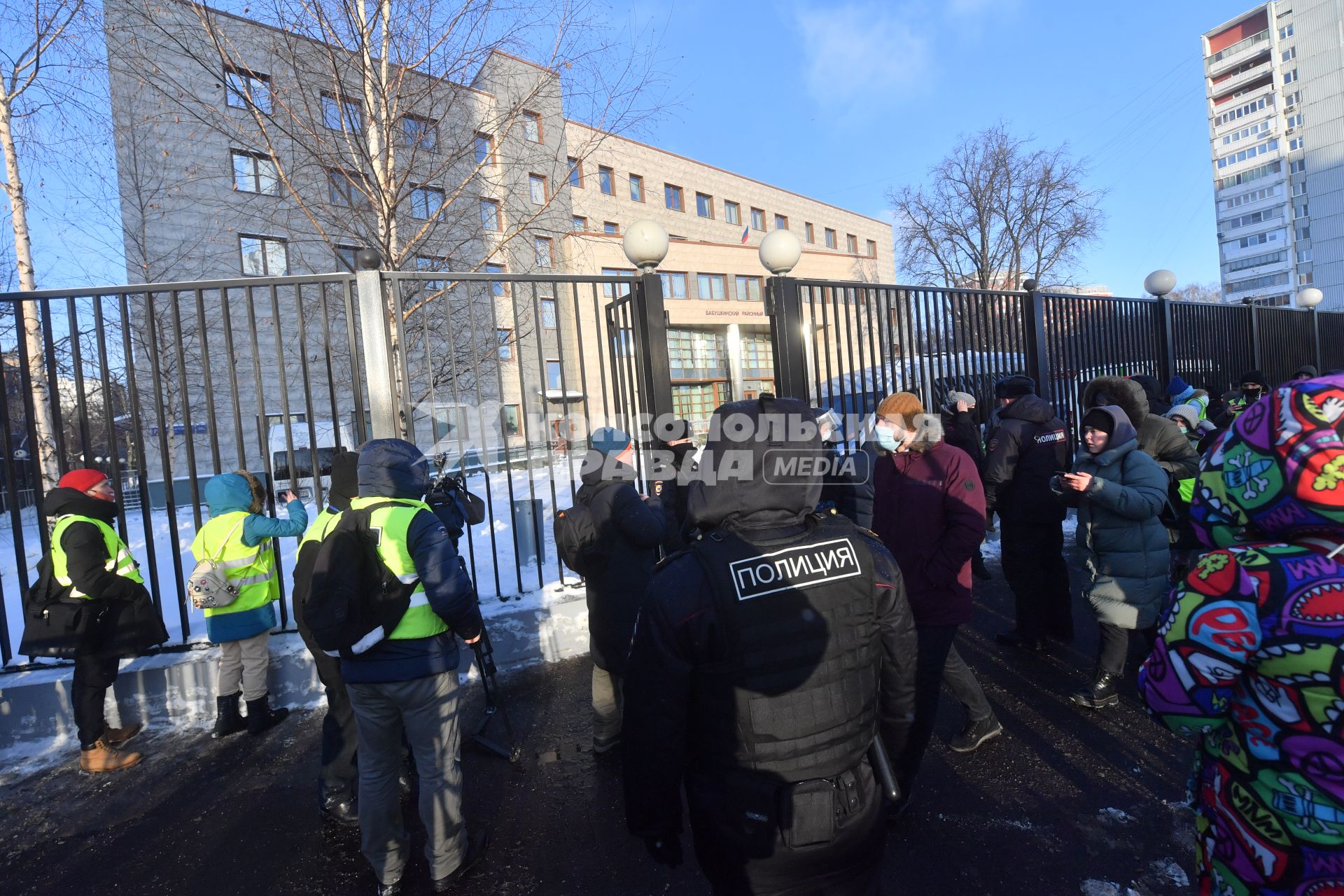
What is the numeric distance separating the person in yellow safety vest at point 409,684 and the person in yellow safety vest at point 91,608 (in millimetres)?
2293

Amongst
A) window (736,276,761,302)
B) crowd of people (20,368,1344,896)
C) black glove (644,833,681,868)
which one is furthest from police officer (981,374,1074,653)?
window (736,276,761,302)

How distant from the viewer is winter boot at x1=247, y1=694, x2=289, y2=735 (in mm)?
4129

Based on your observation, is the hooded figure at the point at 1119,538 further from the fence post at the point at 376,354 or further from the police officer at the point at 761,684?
the fence post at the point at 376,354

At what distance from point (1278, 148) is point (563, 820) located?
100227 millimetres

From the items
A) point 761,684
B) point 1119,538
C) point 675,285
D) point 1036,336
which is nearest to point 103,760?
point 761,684

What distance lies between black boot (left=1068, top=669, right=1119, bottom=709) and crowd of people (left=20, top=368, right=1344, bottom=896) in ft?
0.06

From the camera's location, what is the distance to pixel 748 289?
3741 cm

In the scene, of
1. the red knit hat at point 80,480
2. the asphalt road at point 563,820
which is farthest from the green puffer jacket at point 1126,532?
the red knit hat at point 80,480

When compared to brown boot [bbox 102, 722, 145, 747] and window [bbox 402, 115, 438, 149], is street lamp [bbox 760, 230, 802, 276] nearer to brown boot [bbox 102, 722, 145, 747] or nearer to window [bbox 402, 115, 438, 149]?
window [bbox 402, 115, 438, 149]

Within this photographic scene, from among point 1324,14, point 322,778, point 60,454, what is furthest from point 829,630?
point 1324,14

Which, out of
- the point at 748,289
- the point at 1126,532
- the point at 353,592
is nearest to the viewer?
the point at 353,592

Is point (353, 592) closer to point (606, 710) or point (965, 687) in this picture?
point (606, 710)

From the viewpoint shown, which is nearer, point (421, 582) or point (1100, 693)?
point (421, 582)

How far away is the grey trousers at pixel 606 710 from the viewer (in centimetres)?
367
